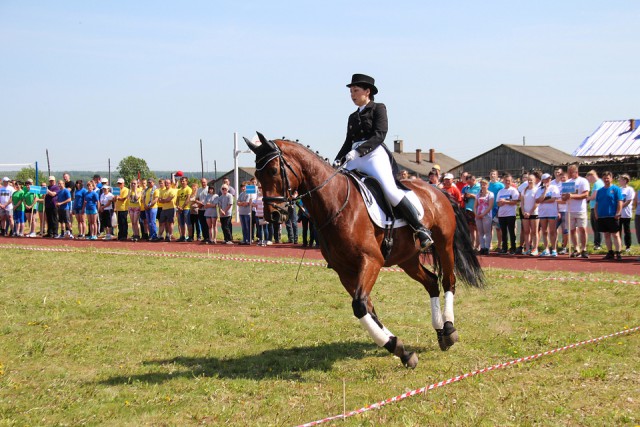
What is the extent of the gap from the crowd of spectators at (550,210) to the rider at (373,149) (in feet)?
26.8

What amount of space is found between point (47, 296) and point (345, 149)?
6518 millimetres

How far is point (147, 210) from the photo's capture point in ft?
78.9

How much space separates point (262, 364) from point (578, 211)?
1171 centimetres

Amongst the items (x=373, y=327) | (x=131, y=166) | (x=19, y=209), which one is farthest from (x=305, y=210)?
(x=131, y=166)

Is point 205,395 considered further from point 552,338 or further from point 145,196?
point 145,196

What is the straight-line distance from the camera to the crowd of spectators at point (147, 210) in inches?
883

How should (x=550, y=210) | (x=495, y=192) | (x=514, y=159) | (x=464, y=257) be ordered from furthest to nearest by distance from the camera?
(x=514, y=159) → (x=495, y=192) → (x=550, y=210) → (x=464, y=257)

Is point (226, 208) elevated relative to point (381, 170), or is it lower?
lower

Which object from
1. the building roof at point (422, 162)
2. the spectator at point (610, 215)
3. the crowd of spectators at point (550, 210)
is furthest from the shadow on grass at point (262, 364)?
the building roof at point (422, 162)

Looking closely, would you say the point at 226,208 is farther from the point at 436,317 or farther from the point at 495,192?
the point at 436,317

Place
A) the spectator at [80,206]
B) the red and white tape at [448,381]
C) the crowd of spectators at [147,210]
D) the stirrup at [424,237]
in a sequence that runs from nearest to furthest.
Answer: the red and white tape at [448,381] → the stirrup at [424,237] → the crowd of spectators at [147,210] → the spectator at [80,206]

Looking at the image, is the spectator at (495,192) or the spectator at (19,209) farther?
the spectator at (19,209)

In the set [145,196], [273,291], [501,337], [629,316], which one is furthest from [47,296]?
[145,196]

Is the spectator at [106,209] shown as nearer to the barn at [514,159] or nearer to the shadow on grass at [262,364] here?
the shadow on grass at [262,364]
